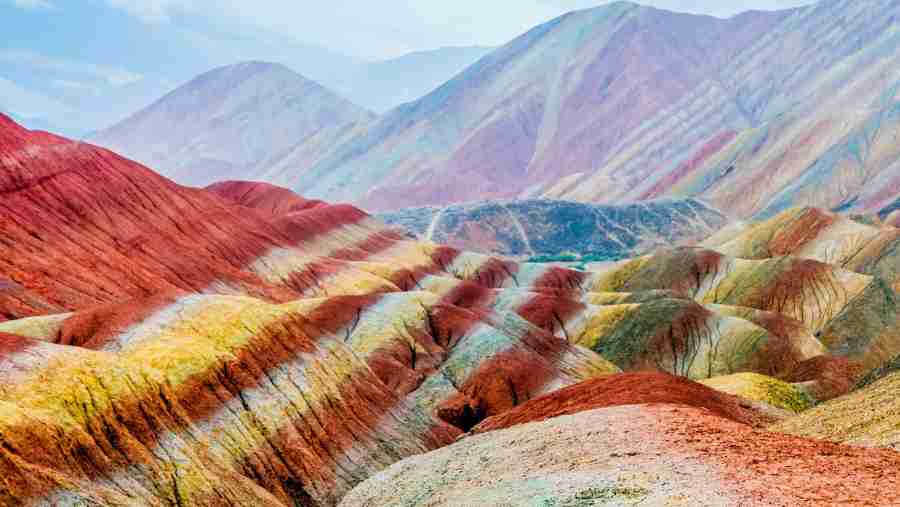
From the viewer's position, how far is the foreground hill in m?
40.4

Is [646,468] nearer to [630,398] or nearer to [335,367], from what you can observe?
[630,398]

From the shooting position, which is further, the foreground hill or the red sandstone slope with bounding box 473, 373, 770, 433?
the red sandstone slope with bounding box 473, 373, 770, 433

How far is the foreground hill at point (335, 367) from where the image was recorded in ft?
133

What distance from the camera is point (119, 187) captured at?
144m

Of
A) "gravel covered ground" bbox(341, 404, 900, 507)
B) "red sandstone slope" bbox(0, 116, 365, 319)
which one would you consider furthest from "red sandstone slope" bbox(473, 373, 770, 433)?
"red sandstone slope" bbox(0, 116, 365, 319)

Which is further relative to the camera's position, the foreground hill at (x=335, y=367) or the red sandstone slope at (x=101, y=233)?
the red sandstone slope at (x=101, y=233)

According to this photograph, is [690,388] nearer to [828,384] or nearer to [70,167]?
[828,384]

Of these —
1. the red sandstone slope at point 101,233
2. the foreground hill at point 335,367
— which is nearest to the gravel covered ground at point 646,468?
the foreground hill at point 335,367

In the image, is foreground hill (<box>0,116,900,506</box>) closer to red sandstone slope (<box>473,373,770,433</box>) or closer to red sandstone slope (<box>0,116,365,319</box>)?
red sandstone slope (<box>473,373,770,433</box>)

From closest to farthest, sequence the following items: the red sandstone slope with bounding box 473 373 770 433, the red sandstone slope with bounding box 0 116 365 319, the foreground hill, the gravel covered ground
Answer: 1. the gravel covered ground
2. the foreground hill
3. the red sandstone slope with bounding box 473 373 770 433
4. the red sandstone slope with bounding box 0 116 365 319

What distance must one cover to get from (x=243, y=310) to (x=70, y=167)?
8087cm

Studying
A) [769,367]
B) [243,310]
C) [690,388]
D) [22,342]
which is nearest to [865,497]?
[690,388]

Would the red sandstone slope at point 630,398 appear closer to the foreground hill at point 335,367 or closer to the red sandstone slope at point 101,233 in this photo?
the foreground hill at point 335,367

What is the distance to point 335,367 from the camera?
2928 inches
